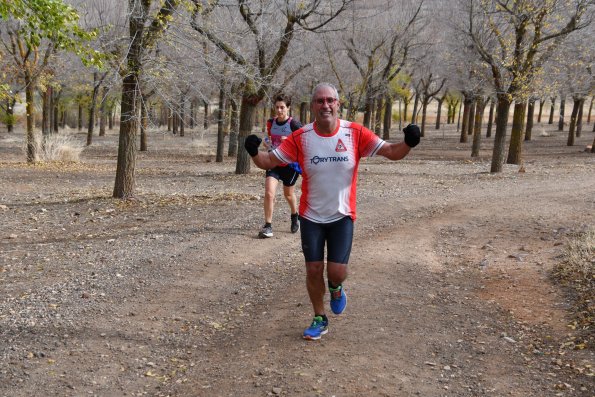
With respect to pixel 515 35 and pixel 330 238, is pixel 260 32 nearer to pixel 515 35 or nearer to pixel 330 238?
pixel 515 35

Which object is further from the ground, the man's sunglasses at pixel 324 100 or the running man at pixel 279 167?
the man's sunglasses at pixel 324 100

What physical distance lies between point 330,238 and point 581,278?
3244 mm

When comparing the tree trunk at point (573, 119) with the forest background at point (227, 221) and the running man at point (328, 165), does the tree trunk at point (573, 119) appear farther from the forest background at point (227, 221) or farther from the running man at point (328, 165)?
the running man at point (328, 165)

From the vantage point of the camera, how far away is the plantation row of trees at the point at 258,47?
9258 millimetres

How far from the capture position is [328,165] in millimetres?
3914

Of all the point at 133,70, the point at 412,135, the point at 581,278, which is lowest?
the point at 581,278

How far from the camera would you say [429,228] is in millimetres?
8625

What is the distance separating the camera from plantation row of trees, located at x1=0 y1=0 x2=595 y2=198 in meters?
9.26

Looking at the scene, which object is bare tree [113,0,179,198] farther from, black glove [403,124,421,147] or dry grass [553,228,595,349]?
dry grass [553,228,595,349]

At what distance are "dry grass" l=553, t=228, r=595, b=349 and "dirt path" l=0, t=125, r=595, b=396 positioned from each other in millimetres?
160

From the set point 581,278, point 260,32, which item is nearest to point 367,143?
point 581,278

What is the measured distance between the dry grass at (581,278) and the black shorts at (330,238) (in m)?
2.05

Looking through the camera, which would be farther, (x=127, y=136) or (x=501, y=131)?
(x=501, y=131)

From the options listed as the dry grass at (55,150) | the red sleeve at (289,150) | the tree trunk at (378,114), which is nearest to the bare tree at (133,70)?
the red sleeve at (289,150)
